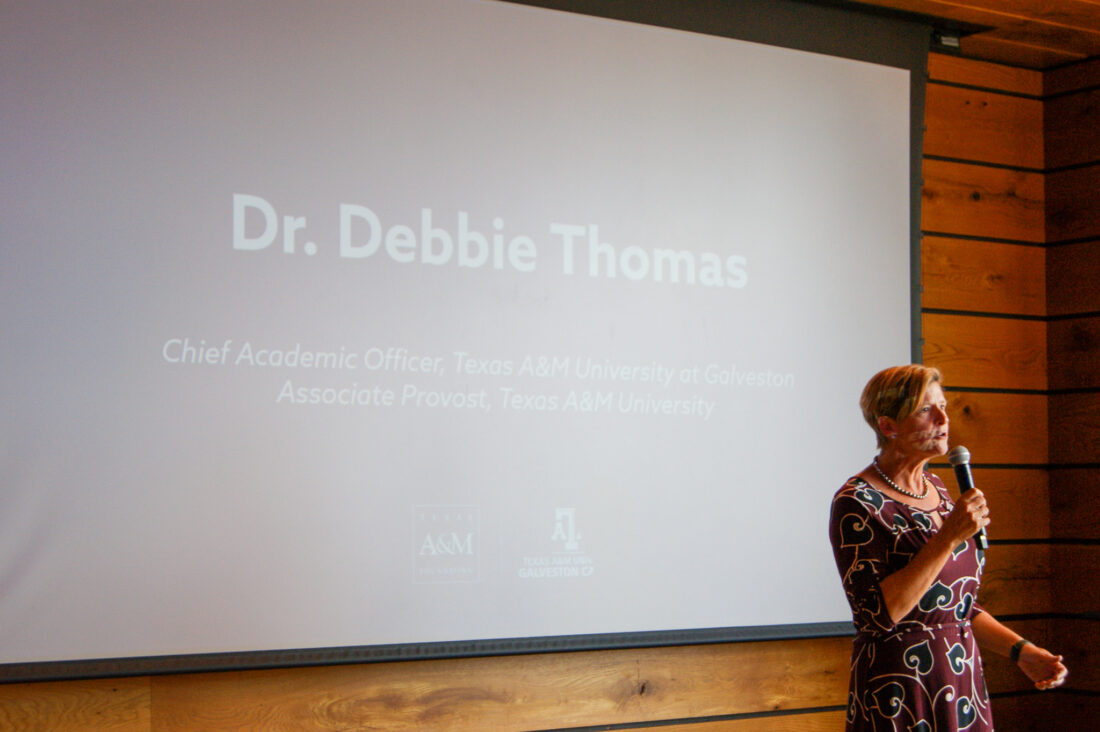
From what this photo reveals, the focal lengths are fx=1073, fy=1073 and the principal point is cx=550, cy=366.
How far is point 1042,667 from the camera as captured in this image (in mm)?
2088

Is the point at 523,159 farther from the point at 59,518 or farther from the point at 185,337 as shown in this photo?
the point at 59,518

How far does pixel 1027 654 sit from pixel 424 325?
5.57 ft

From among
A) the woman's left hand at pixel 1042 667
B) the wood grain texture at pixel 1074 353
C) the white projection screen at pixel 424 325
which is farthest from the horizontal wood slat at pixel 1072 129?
the woman's left hand at pixel 1042 667

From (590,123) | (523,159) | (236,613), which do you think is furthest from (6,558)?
(590,123)

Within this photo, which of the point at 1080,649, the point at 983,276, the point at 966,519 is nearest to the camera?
the point at 966,519

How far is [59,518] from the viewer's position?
261 centimetres

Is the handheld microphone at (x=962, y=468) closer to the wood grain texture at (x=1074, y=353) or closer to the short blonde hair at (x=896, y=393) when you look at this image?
the short blonde hair at (x=896, y=393)

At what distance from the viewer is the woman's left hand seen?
6.77 ft

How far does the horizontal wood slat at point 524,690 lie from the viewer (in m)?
2.81

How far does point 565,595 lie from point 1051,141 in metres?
2.55

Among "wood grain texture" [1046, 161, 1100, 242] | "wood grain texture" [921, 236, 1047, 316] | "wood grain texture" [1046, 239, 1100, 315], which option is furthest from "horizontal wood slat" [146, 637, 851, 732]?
"wood grain texture" [1046, 161, 1100, 242]

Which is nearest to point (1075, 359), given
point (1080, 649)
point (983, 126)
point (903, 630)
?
point (983, 126)

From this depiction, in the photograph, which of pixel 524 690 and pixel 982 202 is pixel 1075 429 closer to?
pixel 982 202

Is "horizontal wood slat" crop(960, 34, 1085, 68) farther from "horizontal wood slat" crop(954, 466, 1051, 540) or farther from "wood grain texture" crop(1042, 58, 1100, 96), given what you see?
"horizontal wood slat" crop(954, 466, 1051, 540)
